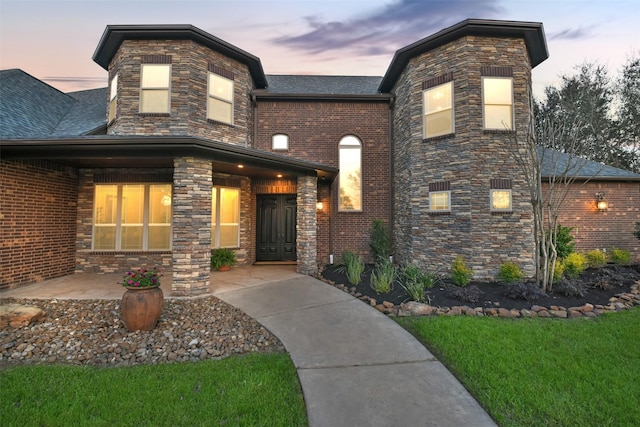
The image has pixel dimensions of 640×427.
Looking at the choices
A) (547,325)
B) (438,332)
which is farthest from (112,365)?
(547,325)

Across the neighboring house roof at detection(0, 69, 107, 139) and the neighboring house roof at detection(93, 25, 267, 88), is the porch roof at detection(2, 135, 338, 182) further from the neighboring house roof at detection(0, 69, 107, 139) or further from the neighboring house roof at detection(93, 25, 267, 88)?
the neighboring house roof at detection(93, 25, 267, 88)

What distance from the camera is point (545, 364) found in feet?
10.0

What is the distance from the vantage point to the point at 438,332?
3.90 meters

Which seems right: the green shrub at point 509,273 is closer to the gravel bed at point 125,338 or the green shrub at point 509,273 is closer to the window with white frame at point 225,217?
the gravel bed at point 125,338

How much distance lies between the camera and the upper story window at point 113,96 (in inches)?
315

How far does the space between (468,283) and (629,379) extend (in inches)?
146

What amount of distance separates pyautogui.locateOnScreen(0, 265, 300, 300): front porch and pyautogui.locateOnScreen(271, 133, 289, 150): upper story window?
14.0 feet

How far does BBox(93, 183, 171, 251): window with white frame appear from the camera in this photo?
7.53 m

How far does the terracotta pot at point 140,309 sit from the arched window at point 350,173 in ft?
22.0

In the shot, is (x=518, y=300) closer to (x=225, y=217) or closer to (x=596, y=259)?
(x=596, y=259)

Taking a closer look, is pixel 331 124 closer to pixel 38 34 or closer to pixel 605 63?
pixel 38 34

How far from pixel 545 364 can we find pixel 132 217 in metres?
9.28

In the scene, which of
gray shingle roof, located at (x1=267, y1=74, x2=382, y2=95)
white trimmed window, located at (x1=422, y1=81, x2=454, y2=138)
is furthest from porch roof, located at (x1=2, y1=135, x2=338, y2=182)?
gray shingle roof, located at (x1=267, y1=74, x2=382, y2=95)

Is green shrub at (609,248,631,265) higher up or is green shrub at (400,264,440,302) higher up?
green shrub at (609,248,631,265)
